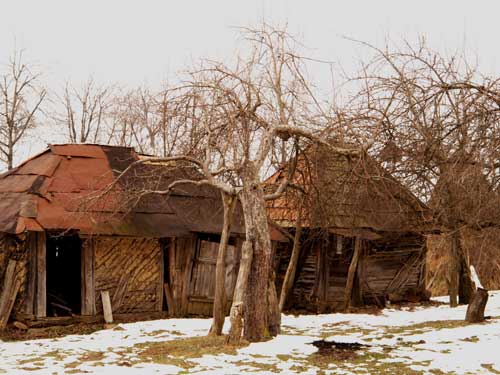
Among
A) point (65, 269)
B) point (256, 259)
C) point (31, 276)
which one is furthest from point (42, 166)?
point (256, 259)

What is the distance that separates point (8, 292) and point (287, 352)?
20.5 ft

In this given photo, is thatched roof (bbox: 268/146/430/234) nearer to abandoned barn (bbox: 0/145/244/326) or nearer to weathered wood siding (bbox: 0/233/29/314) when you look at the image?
abandoned barn (bbox: 0/145/244/326)

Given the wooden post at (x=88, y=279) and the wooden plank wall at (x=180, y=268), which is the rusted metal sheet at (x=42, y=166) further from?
the wooden plank wall at (x=180, y=268)

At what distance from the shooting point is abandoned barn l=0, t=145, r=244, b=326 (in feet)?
42.3

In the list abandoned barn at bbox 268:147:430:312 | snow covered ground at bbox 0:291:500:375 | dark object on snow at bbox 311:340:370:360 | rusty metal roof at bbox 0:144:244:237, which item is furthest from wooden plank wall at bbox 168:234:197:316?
dark object on snow at bbox 311:340:370:360

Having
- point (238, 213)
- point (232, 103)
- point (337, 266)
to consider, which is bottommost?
point (337, 266)

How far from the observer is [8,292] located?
41.6 feet

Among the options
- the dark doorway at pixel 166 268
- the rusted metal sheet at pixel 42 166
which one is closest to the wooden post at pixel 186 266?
the dark doorway at pixel 166 268

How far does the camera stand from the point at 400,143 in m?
10.4

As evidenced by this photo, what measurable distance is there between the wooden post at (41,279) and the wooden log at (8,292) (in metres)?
0.42

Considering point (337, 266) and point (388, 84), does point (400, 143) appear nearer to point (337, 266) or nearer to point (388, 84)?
point (388, 84)

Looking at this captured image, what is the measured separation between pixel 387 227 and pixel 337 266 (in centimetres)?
188

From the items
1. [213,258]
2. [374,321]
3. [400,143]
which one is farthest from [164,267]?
[400,143]

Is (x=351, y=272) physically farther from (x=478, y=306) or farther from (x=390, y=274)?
(x=478, y=306)
